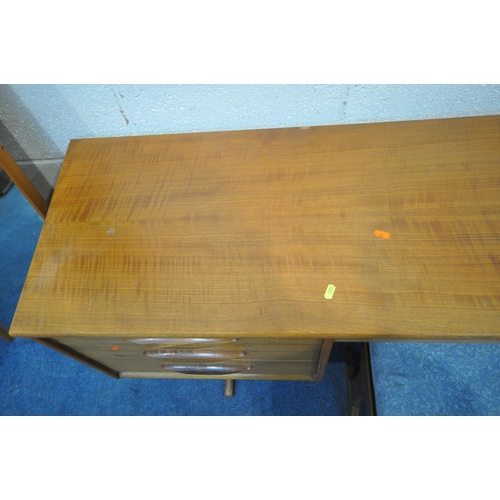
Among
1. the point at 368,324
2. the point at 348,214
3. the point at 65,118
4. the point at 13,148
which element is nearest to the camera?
the point at 368,324

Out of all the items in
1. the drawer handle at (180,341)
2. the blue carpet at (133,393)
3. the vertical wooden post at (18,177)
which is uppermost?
the vertical wooden post at (18,177)

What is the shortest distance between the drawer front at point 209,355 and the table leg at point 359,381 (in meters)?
0.13

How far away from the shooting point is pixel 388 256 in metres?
0.64

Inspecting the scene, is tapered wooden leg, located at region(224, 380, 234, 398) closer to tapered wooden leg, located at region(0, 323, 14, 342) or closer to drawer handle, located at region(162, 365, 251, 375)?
drawer handle, located at region(162, 365, 251, 375)

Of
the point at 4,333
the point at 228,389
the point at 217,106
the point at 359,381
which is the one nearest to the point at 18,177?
the point at 217,106

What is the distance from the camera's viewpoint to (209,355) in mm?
738

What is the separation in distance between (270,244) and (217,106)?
40cm

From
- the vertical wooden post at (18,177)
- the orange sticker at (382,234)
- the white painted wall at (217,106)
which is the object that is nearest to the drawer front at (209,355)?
the orange sticker at (382,234)

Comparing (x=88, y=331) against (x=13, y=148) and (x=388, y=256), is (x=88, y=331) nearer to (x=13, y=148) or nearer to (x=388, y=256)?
(x=388, y=256)

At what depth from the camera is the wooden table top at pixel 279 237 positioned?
60cm

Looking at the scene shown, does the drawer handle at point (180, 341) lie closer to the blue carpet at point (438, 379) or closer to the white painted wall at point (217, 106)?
the blue carpet at point (438, 379)
